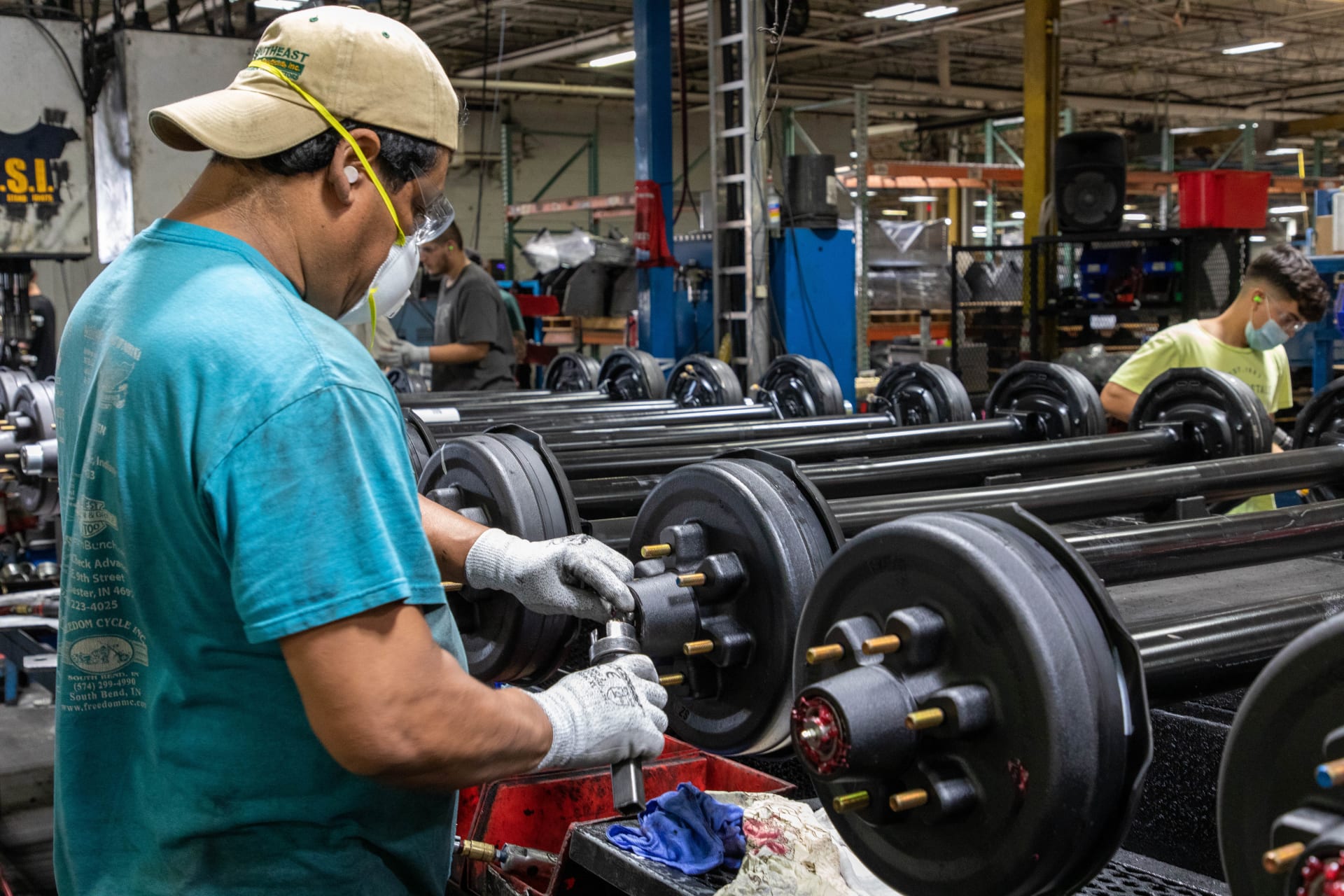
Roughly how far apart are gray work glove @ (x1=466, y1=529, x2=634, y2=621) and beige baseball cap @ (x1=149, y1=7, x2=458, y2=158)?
2.60 ft

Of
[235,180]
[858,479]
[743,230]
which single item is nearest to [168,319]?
[235,180]

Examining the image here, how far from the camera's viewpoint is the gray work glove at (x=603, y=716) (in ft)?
4.71

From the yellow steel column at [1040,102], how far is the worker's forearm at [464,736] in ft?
34.1

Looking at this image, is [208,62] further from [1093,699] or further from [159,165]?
[1093,699]

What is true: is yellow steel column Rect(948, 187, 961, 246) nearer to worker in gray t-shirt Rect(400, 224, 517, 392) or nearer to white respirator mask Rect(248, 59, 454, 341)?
worker in gray t-shirt Rect(400, 224, 517, 392)

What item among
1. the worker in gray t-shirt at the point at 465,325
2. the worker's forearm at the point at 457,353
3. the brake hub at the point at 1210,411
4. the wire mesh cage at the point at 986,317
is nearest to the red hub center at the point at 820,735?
the brake hub at the point at 1210,411

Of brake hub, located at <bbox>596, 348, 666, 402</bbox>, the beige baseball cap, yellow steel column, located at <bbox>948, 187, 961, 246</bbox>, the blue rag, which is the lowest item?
the blue rag

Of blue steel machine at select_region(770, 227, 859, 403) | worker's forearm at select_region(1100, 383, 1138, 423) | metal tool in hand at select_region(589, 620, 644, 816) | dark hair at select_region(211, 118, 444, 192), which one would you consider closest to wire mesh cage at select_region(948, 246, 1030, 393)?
blue steel machine at select_region(770, 227, 859, 403)

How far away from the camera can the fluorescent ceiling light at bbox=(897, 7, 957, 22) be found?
13.4 meters

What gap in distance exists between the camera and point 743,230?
8.31 m

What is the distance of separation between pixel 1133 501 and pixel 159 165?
372 centimetres

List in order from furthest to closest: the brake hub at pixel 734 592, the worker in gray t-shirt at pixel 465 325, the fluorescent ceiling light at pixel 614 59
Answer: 1. the fluorescent ceiling light at pixel 614 59
2. the worker in gray t-shirt at pixel 465 325
3. the brake hub at pixel 734 592

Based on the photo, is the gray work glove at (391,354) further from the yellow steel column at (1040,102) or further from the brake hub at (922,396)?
the yellow steel column at (1040,102)

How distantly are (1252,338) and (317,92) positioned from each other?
358 cm
